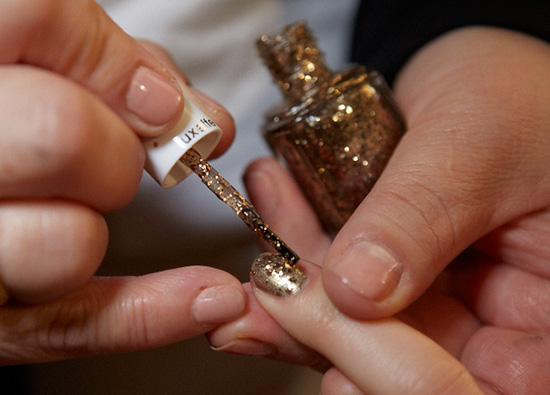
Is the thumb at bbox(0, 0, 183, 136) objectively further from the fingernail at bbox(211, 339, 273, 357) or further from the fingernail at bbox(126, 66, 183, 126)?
the fingernail at bbox(211, 339, 273, 357)

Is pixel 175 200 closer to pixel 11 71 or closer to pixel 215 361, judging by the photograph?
pixel 215 361

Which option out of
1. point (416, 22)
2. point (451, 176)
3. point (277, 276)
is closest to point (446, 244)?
point (451, 176)

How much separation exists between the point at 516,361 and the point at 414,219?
256 mm

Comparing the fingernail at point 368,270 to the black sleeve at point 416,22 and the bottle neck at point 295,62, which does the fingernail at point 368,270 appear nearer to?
the bottle neck at point 295,62

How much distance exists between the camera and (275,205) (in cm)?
79

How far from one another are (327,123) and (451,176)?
0.18 metres

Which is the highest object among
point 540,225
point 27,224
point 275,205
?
point 27,224

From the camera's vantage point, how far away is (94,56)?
459mm

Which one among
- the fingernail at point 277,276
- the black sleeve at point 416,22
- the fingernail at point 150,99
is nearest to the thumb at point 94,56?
the fingernail at point 150,99

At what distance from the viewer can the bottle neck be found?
2.35ft

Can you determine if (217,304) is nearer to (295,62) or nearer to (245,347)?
(245,347)

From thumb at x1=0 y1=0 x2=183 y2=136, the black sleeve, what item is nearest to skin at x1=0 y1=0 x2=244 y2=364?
thumb at x1=0 y1=0 x2=183 y2=136

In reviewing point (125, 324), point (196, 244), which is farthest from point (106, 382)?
point (125, 324)

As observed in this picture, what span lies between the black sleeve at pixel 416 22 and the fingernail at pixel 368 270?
0.48 meters
